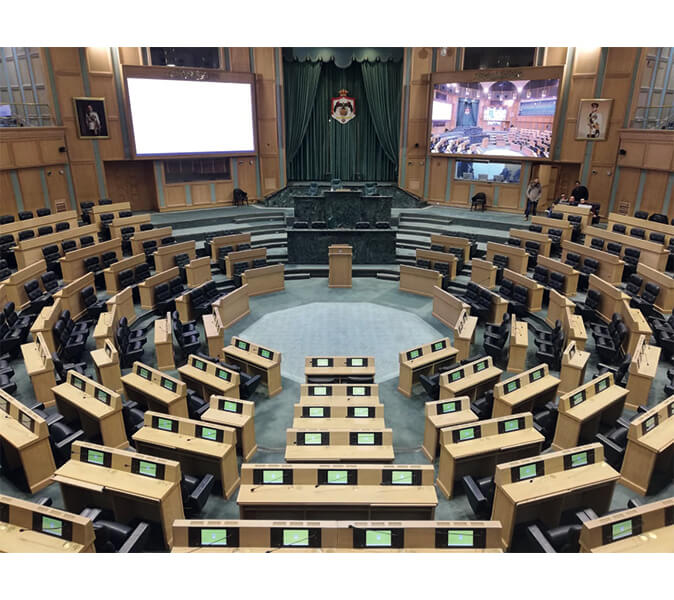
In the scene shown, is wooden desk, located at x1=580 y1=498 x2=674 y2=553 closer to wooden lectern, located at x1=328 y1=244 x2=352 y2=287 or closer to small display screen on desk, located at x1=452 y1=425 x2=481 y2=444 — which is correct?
small display screen on desk, located at x1=452 y1=425 x2=481 y2=444

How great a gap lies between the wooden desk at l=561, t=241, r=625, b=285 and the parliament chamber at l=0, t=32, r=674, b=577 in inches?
1.9

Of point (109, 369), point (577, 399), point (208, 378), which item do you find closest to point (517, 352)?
point (577, 399)

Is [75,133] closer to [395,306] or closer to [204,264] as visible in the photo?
[204,264]

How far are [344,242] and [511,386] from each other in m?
8.64

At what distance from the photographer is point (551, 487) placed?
5.21m

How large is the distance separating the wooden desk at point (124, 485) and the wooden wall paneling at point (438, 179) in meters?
15.4

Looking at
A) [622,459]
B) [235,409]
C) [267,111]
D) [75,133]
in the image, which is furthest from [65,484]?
[267,111]

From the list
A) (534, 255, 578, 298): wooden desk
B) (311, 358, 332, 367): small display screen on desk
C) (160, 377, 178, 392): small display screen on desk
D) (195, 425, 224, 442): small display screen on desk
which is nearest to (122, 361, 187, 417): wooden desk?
(160, 377, 178, 392): small display screen on desk

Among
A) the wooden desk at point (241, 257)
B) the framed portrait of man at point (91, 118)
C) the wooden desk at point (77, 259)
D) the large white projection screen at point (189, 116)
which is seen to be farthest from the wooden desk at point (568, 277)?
the framed portrait of man at point (91, 118)

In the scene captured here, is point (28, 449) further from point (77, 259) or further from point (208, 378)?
point (77, 259)

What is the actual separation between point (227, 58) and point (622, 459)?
54.8 feet

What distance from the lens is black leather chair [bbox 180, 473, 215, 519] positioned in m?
5.63

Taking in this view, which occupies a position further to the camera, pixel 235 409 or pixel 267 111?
pixel 267 111

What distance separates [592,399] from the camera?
22.4ft
